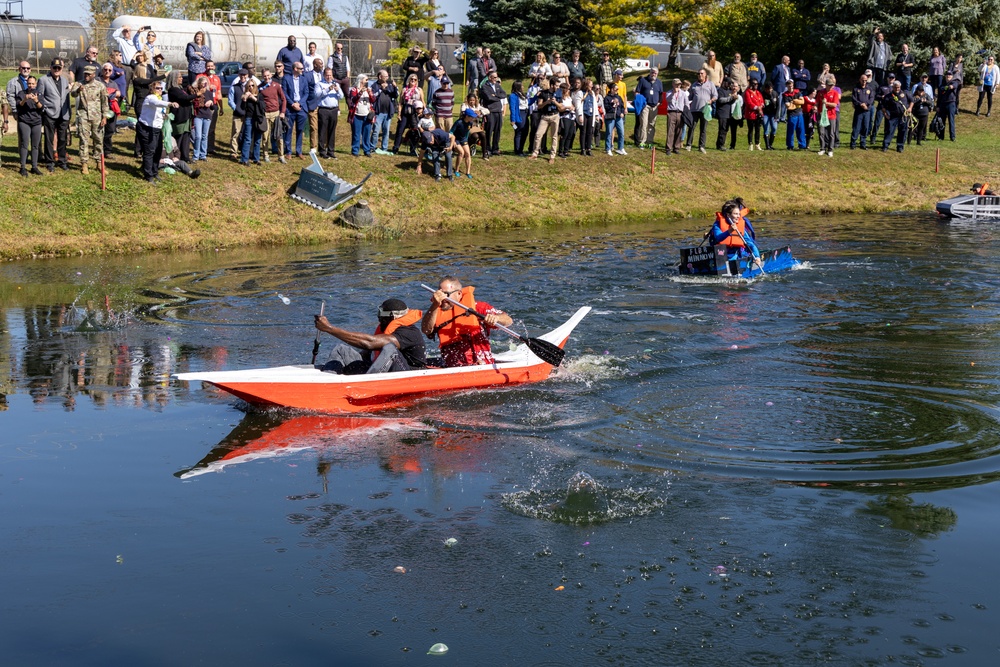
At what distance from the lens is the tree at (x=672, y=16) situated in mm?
46562

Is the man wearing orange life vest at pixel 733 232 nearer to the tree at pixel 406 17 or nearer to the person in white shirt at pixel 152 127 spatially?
the person in white shirt at pixel 152 127

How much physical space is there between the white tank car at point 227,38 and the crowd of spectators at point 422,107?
11.8 metres

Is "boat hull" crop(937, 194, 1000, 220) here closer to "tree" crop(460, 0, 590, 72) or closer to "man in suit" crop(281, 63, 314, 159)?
"man in suit" crop(281, 63, 314, 159)

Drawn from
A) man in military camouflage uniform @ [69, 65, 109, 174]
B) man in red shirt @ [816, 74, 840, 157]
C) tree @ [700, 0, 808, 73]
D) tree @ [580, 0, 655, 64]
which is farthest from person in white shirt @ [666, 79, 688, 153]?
man in military camouflage uniform @ [69, 65, 109, 174]

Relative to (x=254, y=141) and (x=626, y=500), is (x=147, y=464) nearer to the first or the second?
(x=626, y=500)

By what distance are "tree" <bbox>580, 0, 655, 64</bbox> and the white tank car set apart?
10294 millimetres

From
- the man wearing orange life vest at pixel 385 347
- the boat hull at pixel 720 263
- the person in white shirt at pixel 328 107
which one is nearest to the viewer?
the man wearing orange life vest at pixel 385 347

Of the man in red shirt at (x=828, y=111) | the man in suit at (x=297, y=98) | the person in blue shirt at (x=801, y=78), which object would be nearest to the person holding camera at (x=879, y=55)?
the man in red shirt at (x=828, y=111)

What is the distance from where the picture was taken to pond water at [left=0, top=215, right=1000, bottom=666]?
7340 millimetres

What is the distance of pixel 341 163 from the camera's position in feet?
88.0

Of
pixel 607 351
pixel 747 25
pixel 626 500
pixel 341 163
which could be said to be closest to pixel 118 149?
pixel 341 163

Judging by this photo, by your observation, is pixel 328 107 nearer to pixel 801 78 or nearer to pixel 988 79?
pixel 801 78

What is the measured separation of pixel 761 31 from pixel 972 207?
16.6 meters

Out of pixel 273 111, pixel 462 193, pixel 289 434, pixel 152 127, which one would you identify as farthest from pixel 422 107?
pixel 289 434
